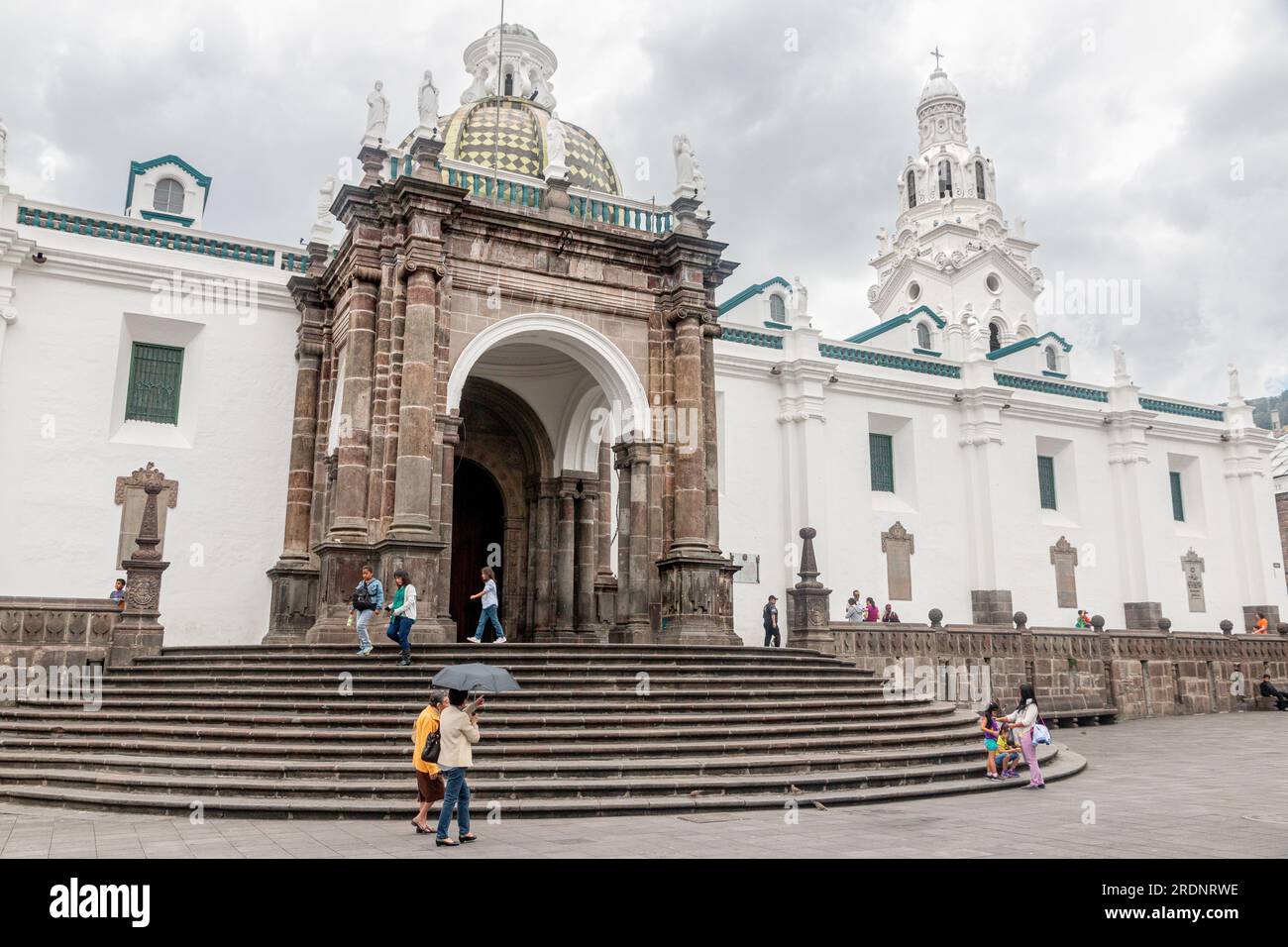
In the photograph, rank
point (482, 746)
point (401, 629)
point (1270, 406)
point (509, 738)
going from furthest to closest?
point (1270, 406) → point (401, 629) → point (509, 738) → point (482, 746)

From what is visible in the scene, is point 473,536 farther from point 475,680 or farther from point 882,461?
point 475,680

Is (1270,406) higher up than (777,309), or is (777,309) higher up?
(1270,406)

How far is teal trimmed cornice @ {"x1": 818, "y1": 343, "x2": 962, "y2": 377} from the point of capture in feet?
82.5

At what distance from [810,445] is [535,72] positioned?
1099 cm

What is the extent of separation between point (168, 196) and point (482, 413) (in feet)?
25.0

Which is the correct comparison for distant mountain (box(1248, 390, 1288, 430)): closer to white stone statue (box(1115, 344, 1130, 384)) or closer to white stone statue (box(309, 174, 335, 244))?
white stone statue (box(1115, 344, 1130, 384))

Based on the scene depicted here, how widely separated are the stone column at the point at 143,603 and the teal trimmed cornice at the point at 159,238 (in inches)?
239

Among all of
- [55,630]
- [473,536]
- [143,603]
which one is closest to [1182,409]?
[473,536]

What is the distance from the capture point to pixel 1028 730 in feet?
36.0

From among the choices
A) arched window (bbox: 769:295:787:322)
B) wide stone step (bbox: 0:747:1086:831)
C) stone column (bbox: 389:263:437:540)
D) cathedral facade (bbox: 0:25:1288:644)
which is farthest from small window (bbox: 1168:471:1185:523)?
stone column (bbox: 389:263:437:540)

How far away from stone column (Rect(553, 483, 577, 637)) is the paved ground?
387 inches

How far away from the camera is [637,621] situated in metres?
15.6

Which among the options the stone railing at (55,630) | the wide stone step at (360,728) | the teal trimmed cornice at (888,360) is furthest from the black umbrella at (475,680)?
the teal trimmed cornice at (888,360)

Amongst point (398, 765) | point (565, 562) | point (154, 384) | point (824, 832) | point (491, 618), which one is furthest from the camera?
point (565, 562)
